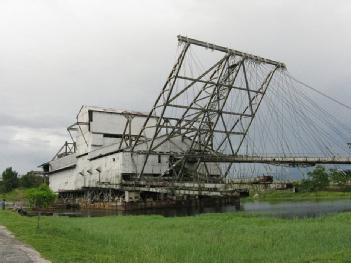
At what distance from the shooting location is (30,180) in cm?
12638

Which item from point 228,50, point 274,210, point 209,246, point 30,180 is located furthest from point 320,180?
point 30,180

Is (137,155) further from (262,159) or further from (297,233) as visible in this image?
(297,233)

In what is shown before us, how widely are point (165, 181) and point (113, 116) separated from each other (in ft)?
62.5

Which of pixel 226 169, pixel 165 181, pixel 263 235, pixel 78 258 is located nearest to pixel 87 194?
pixel 165 181

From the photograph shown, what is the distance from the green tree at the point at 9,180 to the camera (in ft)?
409

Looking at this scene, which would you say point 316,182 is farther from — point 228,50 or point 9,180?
point 9,180

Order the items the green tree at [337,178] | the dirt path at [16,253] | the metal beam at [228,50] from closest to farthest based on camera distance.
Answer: the dirt path at [16,253] → the metal beam at [228,50] → the green tree at [337,178]

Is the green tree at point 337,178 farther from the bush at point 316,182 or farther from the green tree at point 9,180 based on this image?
the green tree at point 9,180

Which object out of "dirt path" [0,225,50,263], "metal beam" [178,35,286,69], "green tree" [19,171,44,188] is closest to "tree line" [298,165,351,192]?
"metal beam" [178,35,286,69]

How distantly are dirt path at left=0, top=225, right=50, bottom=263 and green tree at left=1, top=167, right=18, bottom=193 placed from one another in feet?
373

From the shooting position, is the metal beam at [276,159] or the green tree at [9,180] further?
the green tree at [9,180]

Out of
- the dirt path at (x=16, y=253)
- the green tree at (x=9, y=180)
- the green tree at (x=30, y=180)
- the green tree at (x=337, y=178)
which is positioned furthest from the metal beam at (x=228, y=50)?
the green tree at (x=9, y=180)

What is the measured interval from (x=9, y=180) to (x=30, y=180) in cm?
538

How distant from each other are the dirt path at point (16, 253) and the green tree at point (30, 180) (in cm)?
11171
